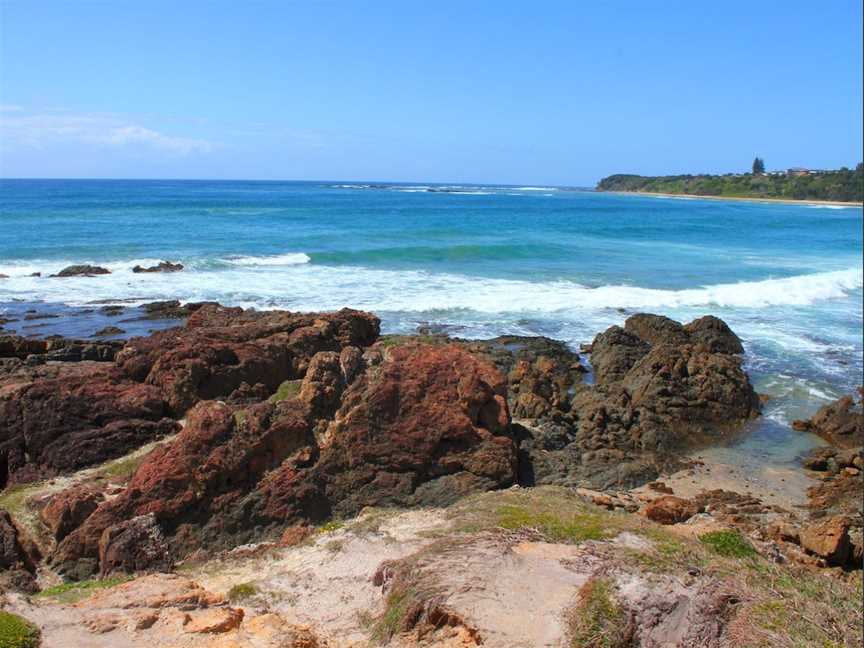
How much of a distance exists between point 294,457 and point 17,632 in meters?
5.11

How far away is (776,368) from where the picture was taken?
2381cm

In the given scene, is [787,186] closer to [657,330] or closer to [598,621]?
[657,330]

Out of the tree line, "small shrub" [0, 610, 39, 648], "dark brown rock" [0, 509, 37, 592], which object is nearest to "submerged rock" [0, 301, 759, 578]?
"dark brown rock" [0, 509, 37, 592]

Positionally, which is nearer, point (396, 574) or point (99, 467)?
point (396, 574)

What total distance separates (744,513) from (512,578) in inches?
286

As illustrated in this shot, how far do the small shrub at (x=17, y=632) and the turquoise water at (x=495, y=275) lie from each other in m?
16.3

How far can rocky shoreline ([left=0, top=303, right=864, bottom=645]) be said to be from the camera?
10586 millimetres

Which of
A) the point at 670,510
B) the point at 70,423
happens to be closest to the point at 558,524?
the point at 670,510

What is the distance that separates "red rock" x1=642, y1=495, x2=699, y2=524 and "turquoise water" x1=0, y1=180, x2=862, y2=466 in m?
5.54

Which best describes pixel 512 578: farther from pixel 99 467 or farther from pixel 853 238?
pixel 853 238

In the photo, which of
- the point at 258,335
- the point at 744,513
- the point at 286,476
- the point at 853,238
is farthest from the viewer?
the point at 853,238

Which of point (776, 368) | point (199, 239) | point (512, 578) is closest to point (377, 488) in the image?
point (512, 578)

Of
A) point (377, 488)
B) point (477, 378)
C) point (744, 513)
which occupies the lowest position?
point (744, 513)

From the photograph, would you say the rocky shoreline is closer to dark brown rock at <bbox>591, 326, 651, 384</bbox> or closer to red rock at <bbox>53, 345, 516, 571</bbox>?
red rock at <bbox>53, 345, 516, 571</bbox>
